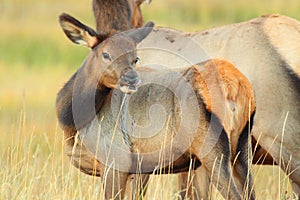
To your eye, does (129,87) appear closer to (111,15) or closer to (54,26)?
(111,15)

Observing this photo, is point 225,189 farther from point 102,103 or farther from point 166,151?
point 102,103

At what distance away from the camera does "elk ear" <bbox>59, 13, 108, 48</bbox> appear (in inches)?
320

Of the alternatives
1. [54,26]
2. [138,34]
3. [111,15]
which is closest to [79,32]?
[138,34]

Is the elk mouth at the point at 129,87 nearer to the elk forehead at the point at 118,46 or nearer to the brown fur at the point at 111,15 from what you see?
the elk forehead at the point at 118,46

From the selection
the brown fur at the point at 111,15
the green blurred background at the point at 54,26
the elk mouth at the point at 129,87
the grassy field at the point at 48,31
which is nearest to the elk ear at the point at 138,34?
the brown fur at the point at 111,15

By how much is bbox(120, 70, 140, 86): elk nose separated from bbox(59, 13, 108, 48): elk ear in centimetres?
54

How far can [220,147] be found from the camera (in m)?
7.82

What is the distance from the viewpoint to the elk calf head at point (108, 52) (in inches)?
312

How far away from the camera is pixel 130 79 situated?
25.4 ft

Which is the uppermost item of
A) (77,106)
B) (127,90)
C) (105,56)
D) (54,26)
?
(105,56)

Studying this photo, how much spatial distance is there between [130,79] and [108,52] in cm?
42

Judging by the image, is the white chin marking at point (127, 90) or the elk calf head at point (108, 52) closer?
the white chin marking at point (127, 90)

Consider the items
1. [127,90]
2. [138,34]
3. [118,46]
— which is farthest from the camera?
[138,34]

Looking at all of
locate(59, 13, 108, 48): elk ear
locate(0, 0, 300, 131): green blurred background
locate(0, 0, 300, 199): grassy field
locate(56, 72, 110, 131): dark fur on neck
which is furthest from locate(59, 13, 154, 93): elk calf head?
locate(0, 0, 300, 131): green blurred background
